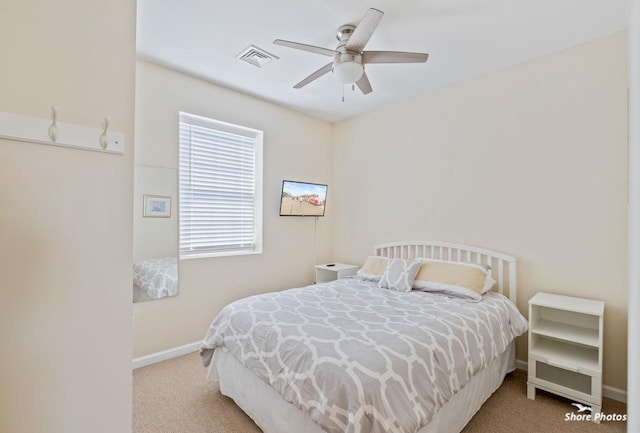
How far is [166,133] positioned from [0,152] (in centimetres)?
221

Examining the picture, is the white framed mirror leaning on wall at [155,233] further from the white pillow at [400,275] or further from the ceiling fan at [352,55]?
the white pillow at [400,275]

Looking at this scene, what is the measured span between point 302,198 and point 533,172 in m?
2.50

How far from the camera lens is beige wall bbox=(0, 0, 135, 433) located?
97cm

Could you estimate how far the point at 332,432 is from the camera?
138 cm

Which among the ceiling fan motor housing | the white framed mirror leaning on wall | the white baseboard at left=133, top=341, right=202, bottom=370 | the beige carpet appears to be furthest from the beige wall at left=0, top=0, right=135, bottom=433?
the white baseboard at left=133, top=341, right=202, bottom=370

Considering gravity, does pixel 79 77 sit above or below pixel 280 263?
above

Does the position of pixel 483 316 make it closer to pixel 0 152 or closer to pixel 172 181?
pixel 0 152

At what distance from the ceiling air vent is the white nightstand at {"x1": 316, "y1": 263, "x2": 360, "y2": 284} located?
246 centimetres

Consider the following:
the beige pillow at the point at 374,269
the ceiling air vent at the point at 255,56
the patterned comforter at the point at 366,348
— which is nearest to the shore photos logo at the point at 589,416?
the patterned comforter at the point at 366,348

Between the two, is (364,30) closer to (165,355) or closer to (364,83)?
(364,83)

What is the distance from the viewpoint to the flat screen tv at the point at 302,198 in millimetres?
3852

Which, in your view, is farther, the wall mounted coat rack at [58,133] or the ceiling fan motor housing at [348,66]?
the ceiling fan motor housing at [348,66]

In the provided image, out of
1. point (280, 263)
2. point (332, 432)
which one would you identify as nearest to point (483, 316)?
point (332, 432)

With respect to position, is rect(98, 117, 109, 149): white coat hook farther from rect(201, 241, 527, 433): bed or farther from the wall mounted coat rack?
rect(201, 241, 527, 433): bed
